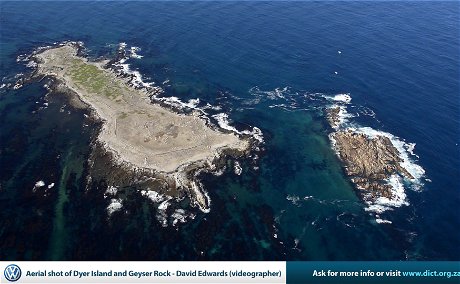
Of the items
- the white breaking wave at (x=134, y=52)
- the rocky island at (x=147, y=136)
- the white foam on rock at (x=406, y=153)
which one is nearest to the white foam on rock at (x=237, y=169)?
the rocky island at (x=147, y=136)

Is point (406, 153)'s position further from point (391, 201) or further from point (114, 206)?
point (114, 206)

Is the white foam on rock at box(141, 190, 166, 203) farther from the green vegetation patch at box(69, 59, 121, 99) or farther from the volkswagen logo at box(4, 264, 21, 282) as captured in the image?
the green vegetation patch at box(69, 59, 121, 99)

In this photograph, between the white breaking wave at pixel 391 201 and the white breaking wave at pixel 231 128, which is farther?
the white breaking wave at pixel 231 128

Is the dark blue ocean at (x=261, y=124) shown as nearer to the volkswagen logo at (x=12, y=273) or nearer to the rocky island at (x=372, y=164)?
the rocky island at (x=372, y=164)

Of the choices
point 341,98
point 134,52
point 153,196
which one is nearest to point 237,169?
point 153,196

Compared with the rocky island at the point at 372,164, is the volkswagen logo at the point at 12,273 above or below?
above
